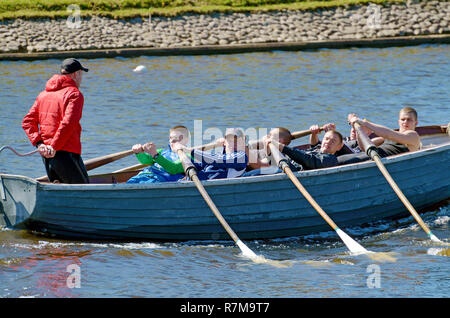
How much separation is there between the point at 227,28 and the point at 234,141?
20316 millimetres

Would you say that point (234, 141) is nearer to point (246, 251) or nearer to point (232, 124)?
point (246, 251)

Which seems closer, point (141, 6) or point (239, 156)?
point (239, 156)

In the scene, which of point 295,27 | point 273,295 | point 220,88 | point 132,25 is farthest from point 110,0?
point 273,295

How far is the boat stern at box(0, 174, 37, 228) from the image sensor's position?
8.34m

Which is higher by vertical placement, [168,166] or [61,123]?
[61,123]

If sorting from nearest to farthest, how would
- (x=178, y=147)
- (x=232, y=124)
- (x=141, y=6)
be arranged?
(x=178, y=147), (x=232, y=124), (x=141, y=6)

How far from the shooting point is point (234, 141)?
8.68 metres

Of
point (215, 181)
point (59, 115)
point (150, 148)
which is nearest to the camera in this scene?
point (59, 115)

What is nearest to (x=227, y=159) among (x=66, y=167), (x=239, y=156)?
(x=239, y=156)

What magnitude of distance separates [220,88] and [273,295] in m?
14.7

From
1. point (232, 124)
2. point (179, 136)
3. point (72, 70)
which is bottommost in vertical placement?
point (232, 124)

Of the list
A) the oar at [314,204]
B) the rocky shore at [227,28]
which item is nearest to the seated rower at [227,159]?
the oar at [314,204]

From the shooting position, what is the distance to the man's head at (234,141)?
8660 millimetres

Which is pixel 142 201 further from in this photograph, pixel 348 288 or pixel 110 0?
pixel 110 0
